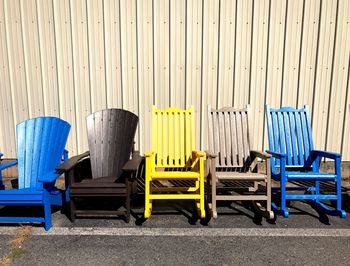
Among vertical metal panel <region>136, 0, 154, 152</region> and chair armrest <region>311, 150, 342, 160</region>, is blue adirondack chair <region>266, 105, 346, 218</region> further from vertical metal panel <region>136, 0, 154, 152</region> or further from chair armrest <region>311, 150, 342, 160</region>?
vertical metal panel <region>136, 0, 154, 152</region>

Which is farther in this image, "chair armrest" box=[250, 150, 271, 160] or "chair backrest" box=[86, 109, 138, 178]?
"chair backrest" box=[86, 109, 138, 178]

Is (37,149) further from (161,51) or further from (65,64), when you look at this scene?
(161,51)

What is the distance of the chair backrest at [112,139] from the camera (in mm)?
3256

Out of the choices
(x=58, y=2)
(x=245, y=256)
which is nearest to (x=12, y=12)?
(x=58, y=2)

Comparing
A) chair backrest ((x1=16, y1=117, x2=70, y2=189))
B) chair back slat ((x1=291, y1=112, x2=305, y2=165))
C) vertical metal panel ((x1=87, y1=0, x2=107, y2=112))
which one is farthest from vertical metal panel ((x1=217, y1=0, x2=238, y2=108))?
chair backrest ((x1=16, y1=117, x2=70, y2=189))

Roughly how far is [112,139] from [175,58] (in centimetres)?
155

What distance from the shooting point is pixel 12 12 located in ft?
12.7

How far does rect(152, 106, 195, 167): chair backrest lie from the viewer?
11.1 feet

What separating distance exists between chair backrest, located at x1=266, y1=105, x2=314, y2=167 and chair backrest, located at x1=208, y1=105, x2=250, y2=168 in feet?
1.07

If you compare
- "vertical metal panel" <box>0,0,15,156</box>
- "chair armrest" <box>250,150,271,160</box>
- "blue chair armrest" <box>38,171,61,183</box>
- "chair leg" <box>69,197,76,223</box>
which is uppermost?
"vertical metal panel" <box>0,0,15,156</box>

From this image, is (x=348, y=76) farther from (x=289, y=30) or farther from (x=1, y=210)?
(x=1, y=210)

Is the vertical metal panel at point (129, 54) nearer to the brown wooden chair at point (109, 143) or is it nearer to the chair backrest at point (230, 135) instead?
the brown wooden chair at point (109, 143)

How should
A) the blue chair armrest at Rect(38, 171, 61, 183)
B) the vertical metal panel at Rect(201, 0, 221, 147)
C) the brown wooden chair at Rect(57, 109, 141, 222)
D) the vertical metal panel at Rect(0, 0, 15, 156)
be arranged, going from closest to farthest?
1. the blue chair armrest at Rect(38, 171, 61, 183)
2. the brown wooden chair at Rect(57, 109, 141, 222)
3. the vertical metal panel at Rect(201, 0, 221, 147)
4. the vertical metal panel at Rect(0, 0, 15, 156)

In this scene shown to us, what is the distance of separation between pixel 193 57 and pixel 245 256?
2.74 meters
